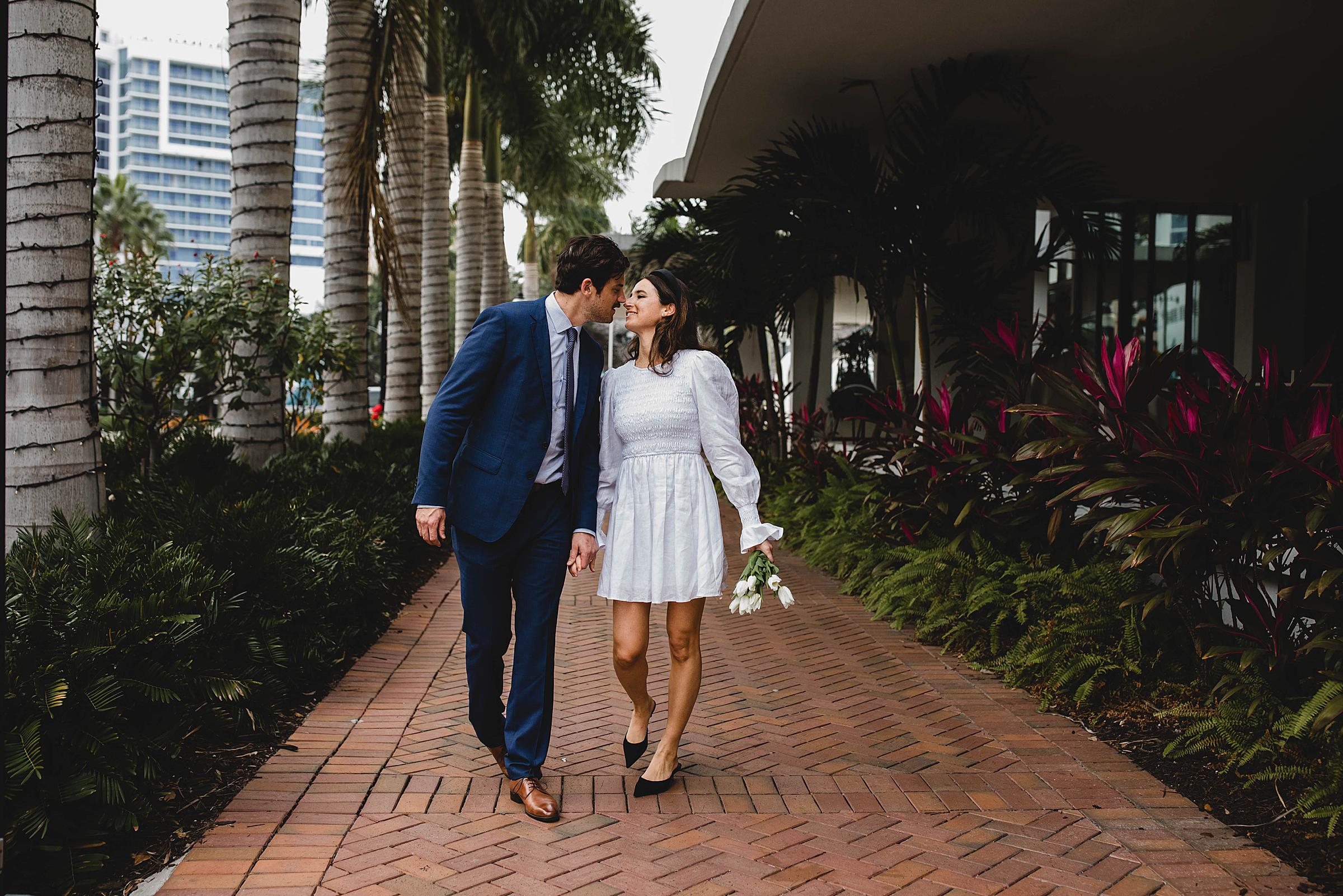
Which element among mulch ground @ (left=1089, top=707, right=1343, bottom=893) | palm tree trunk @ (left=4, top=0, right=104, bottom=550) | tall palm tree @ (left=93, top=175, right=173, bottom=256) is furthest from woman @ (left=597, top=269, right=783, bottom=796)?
tall palm tree @ (left=93, top=175, right=173, bottom=256)

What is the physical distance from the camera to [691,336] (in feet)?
13.0

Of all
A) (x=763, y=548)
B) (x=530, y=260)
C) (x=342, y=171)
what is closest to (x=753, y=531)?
(x=763, y=548)

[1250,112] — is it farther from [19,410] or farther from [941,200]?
[19,410]

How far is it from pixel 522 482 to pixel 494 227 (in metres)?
20.4

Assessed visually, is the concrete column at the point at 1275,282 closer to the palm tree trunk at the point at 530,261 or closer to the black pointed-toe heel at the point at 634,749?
the black pointed-toe heel at the point at 634,749

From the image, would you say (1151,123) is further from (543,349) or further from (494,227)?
(494,227)

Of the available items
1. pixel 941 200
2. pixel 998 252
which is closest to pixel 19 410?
pixel 941 200

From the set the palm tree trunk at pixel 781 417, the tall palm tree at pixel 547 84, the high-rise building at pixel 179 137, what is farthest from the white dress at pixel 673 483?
the high-rise building at pixel 179 137

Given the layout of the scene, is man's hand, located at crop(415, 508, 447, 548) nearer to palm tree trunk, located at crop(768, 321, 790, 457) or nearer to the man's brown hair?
the man's brown hair

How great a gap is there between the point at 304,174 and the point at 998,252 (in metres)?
181

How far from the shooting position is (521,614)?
378cm

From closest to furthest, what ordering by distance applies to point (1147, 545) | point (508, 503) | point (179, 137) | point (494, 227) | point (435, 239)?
point (508, 503), point (1147, 545), point (435, 239), point (494, 227), point (179, 137)

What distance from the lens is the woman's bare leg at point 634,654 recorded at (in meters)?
3.87

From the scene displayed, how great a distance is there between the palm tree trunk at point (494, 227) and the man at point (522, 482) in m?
18.9
